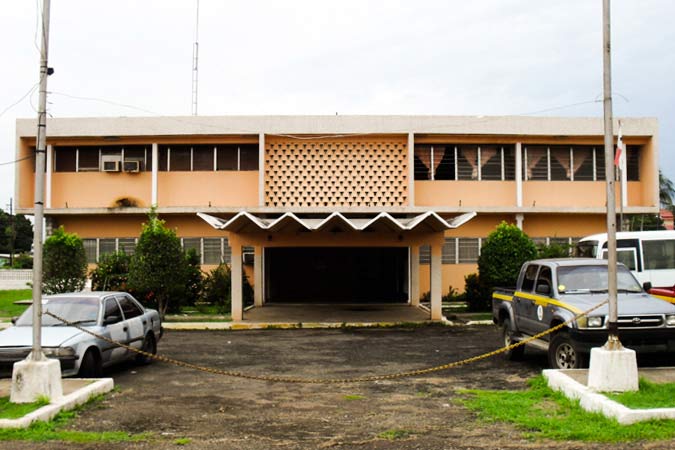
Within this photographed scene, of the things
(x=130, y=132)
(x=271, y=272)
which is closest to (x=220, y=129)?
(x=130, y=132)

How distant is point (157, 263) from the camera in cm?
2162

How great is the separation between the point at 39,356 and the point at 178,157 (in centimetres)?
1908

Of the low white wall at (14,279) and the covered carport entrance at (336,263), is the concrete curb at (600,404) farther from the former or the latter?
the low white wall at (14,279)

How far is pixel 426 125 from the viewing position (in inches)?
1044

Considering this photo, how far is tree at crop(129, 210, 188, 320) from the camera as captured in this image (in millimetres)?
21609

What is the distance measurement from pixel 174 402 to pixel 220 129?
17956mm

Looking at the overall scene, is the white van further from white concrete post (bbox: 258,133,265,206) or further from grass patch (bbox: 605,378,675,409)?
grass patch (bbox: 605,378,675,409)

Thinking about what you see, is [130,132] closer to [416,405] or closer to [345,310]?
[345,310]

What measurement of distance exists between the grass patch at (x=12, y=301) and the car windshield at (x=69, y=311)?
1264 centimetres

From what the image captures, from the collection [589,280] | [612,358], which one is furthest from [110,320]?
[589,280]

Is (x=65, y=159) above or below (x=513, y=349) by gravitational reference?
above

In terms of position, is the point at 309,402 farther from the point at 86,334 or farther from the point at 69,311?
the point at 69,311

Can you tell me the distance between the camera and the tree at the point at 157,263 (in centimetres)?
2161

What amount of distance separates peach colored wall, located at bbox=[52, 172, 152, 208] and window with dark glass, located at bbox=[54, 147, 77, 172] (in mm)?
222
